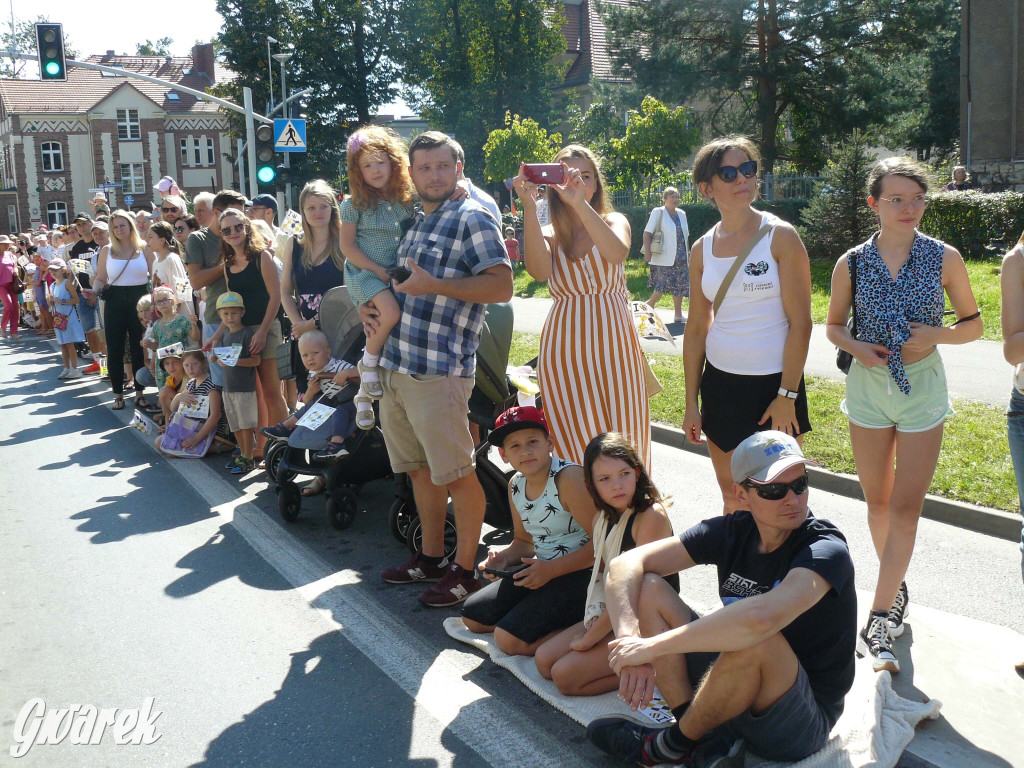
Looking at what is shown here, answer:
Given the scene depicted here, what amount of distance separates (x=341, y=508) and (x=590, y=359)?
240 centimetres

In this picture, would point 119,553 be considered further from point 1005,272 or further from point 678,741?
point 1005,272

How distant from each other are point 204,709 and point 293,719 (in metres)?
0.39

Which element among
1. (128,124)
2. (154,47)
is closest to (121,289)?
(128,124)

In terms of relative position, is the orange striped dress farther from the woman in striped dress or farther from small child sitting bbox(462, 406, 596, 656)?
small child sitting bbox(462, 406, 596, 656)

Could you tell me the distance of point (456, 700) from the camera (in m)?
3.92

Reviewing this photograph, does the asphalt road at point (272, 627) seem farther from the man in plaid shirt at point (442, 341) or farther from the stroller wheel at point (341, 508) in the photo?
the man in plaid shirt at point (442, 341)

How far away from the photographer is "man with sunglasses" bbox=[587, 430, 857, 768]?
2.88m

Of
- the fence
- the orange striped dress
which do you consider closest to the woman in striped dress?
the orange striped dress

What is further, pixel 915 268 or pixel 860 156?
pixel 860 156

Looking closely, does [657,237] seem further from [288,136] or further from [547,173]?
[547,173]

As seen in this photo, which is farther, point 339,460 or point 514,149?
point 514,149

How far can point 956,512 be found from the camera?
5.73m

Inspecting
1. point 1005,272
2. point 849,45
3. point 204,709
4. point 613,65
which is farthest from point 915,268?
point 613,65

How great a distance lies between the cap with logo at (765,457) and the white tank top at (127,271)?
9.16 metres
